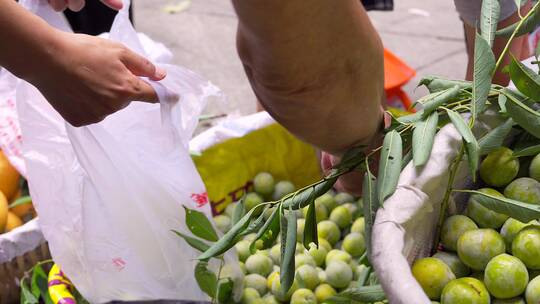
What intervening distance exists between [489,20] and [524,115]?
0.51 ft

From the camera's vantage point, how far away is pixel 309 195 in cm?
89

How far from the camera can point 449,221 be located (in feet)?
2.83

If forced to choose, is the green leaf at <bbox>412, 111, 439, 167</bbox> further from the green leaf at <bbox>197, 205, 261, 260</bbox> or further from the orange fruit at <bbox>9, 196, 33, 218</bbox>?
the orange fruit at <bbox>9, 196, 33, 218</bbox>

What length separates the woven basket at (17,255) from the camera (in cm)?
138

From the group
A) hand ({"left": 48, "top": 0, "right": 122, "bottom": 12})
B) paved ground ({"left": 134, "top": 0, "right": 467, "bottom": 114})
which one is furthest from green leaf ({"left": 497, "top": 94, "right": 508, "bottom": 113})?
paved ground ({"left": 134, "top": 0, "right": 467, "bottom": 114})

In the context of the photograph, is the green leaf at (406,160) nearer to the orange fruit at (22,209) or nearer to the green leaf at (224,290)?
the green leaf at (224,290)

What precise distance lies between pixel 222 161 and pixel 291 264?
82 centimetres

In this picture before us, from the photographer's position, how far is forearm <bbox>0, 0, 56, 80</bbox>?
921 mm

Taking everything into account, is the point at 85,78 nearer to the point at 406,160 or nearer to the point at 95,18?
the point at 406,160

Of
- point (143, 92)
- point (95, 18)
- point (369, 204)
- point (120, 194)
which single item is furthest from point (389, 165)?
point (95, 18)

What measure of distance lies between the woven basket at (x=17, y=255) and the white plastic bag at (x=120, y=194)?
13 centimetres

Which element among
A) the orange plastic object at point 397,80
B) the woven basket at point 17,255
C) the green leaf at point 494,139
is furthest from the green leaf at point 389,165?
the orange plastic object at point 397,80

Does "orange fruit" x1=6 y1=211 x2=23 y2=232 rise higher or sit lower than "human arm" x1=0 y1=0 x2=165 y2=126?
lower

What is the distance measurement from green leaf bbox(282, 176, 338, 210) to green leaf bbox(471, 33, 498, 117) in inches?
7.9
